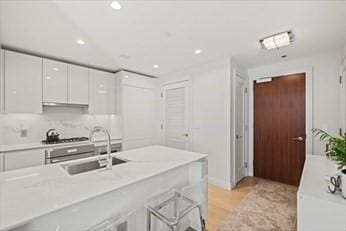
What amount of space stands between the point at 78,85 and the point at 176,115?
2.13 metres

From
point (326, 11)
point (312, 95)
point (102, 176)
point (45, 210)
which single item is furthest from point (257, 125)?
point (45, 210)

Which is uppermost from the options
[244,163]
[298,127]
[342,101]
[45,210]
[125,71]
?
[125,71]

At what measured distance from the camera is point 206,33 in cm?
229

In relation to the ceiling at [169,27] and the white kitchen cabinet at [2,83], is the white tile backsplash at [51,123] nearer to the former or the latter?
the white kitchen cabinet at [2,83]

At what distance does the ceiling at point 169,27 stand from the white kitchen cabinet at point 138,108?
0.91 m

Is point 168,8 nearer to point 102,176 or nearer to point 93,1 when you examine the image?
point 93,1

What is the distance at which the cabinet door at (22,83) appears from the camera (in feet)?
8.70

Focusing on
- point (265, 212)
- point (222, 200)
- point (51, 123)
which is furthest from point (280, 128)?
point (51, 123)

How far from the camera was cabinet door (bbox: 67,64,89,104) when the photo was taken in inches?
129

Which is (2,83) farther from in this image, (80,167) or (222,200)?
(222,200)

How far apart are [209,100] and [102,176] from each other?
257 centimetres

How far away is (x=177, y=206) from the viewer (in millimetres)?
1669

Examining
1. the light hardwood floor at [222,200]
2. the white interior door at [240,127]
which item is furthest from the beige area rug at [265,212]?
the white interior door at [240,127]

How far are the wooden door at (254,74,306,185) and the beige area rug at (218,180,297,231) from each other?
0.44 meters
